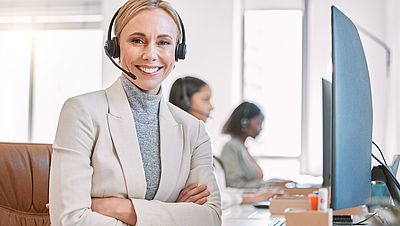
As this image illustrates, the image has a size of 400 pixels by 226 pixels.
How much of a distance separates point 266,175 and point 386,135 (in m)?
1.17

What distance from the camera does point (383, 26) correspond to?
6.42 metres

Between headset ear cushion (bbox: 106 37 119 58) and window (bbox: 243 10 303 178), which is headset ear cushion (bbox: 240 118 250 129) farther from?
headset ear cushion (bbox: 106 37 119 58)

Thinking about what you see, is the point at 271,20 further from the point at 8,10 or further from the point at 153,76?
the point at 153,76

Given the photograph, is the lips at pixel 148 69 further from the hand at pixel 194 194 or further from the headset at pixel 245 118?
the headset at pixel 245 118

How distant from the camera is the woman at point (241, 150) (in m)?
5.11

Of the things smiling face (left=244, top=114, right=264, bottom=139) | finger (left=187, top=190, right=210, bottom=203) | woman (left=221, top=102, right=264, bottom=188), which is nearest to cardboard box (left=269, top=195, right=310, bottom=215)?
finger (left=187, top=190, right=210, bottom=203)

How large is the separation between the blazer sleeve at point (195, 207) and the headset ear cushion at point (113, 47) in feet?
0.92

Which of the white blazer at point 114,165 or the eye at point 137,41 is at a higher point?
the eye at point 137,41

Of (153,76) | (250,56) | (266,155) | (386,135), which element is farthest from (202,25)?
(153,76)

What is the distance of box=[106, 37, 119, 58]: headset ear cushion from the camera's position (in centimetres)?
176

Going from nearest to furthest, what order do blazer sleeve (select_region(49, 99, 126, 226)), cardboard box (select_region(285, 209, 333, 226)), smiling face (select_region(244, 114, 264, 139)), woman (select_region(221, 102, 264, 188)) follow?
cardboard box (select_region(285, 209, 333, 226)) → blazer sleeve (select_region(49, 99, 126, 226)) → woman (select_region(221, 102, 264, 188)) → smiling face (select_region(244, 114, 264, 139))

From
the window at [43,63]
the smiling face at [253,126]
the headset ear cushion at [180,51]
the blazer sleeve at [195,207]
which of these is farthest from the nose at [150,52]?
the window at [43,63]

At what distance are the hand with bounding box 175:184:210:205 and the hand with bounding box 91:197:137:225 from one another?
152 millimetres

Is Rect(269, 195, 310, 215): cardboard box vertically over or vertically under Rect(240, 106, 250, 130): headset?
under
